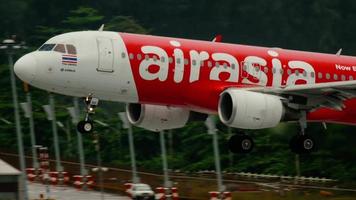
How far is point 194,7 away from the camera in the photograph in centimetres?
16162

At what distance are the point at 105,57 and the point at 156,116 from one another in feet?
16.6

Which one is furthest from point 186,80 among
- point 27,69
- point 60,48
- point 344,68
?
point 344,68

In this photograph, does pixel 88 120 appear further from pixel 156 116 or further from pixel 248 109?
pixel 248 109

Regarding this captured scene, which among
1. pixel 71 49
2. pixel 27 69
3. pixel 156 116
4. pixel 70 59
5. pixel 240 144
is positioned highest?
pixel 71 49

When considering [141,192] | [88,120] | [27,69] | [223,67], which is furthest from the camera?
[141,192]

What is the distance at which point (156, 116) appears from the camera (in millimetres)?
52625

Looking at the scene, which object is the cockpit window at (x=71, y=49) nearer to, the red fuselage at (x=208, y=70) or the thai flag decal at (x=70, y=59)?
the thai flag decal at (x=70, y=59)

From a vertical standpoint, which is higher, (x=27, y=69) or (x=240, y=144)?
(x=27, y=69)

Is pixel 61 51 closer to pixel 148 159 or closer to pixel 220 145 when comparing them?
pixel 220 145

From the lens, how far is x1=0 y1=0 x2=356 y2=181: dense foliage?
77438mm

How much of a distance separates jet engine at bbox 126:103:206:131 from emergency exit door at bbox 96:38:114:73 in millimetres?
4282

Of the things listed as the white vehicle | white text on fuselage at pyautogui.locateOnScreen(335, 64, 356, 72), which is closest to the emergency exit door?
white text on fuselage at pyautogui.locateOnScreen(335, 64, 356, 72)

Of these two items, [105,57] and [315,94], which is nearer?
[105,57]

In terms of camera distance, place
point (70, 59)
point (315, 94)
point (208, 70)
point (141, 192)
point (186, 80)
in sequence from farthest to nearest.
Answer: point (141, 192) < point (315, 94) < point (208, 70) < point (186, 80) < point (70, 59)
